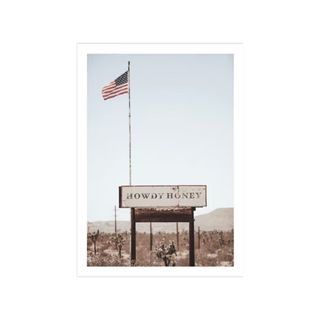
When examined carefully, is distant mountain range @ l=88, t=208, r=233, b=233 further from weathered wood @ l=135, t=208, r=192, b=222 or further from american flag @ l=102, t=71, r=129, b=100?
american flag @ l=102, t=71, r=129, b=100

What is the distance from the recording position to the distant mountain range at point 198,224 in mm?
5266

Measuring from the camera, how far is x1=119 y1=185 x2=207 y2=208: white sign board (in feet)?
17.5

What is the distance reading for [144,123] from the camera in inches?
212

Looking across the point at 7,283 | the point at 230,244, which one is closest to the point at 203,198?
the point at 230,244

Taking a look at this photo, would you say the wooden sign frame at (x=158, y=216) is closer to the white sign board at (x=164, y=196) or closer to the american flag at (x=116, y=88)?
the white sign board at (x=164, y=196)

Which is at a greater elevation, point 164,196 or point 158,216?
point 164,196

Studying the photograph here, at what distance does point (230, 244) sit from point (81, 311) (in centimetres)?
119

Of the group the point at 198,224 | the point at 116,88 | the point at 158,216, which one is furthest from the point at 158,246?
the point at 116,88

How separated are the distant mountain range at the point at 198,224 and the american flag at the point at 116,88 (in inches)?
37.5

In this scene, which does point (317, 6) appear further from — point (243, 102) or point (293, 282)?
point (293, 282)

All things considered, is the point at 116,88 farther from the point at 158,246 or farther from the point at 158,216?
the point at 158,246

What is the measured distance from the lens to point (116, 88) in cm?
537

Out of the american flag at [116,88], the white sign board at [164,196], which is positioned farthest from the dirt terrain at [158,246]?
the american flag at [116,88]

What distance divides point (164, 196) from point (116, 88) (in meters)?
0.88
